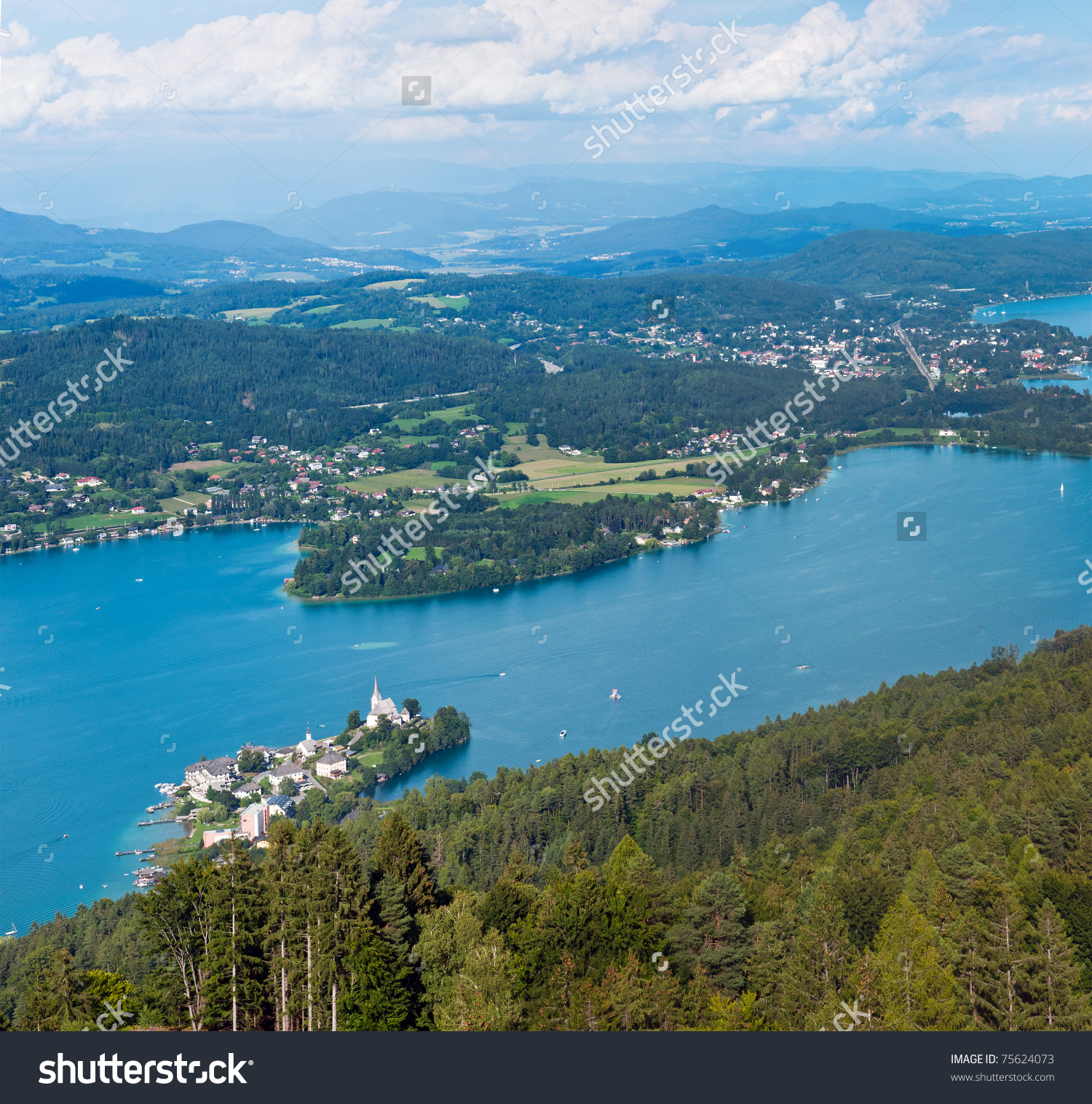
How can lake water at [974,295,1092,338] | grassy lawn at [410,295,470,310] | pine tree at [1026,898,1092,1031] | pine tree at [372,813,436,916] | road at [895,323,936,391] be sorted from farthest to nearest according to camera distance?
grassy lawn at [410,295,470,310], lake water at [974,295,1092,338], road at [895,323,936,391], pine tree at [372,813,436,916], pine tree at [1026,898,1092,1031]

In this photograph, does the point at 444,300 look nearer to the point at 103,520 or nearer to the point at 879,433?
the point at 879,433

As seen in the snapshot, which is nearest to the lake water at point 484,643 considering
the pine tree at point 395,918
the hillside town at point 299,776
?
the hillside town at point 299,776

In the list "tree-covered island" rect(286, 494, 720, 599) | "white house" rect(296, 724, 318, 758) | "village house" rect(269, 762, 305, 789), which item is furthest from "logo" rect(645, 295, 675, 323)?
"village house" rect(269, 762, 305, 789)

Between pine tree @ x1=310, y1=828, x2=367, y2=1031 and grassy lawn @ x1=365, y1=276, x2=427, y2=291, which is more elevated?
grassy lawn @ x1=365, y1=276, x2=427, y2=291

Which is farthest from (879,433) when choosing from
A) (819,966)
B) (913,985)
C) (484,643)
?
(913,985)

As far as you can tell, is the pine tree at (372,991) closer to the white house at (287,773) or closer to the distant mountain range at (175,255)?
the white house at (287,773)

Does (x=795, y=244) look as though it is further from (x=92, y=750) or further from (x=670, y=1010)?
(x=670, y=1010)

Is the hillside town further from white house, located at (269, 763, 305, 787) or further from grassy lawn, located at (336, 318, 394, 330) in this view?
grassy lawn, located at (336, 318, 394, 330)
